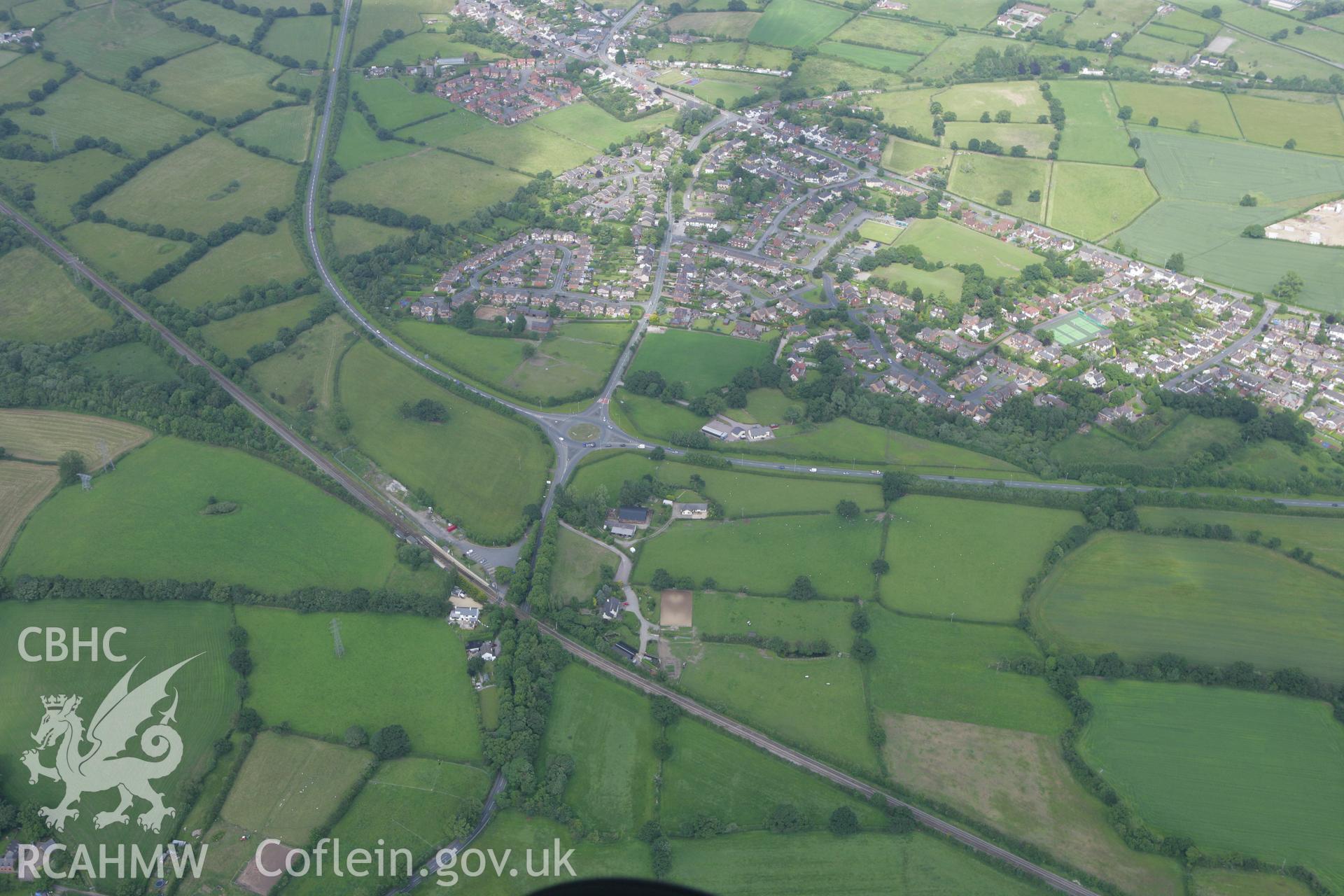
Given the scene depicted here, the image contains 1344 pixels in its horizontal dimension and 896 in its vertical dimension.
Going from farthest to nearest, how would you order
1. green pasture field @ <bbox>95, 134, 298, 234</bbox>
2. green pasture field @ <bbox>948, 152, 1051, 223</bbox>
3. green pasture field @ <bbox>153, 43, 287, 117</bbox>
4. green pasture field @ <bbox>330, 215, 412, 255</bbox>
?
green pasture field @ <bbox>153, 43, 287, 117</bbox>, green pasture field @ <bbox>948, 152, 1051, 223</bbox>, green pasture field @ <bbox>95, 134, 298, 234</bbox>, green pasture field @ <bbox>330, 215, 412, 255</bbox>

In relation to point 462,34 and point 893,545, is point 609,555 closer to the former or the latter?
point 893,545

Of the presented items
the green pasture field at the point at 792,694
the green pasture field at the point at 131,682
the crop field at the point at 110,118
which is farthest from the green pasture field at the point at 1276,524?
the crop field at the point at 110,118

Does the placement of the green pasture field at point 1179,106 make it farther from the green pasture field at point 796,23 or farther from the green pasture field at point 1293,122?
the green pasture field at point 796,23

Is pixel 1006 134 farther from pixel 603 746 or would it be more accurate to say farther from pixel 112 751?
pixel 112 751

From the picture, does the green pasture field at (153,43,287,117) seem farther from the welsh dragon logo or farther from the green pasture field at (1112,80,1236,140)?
the green pasture field at (1112,80,1236,140)

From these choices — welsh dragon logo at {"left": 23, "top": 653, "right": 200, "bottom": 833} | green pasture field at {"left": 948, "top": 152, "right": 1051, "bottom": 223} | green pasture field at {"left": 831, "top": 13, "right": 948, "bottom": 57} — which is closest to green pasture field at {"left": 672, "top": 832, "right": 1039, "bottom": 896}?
welsh dragon logo at {"left": 23, "top": 653, "right": 200, "bottom": 833}

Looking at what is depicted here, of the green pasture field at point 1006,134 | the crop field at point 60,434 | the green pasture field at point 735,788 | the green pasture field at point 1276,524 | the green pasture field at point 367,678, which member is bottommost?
the crop field at point 60,434

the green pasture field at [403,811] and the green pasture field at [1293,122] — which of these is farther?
the green pasture field at [1293,122]
